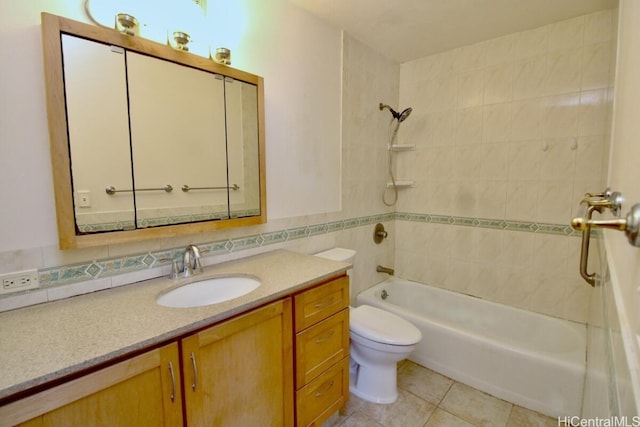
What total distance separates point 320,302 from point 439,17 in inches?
79.7

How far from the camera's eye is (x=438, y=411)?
177 cm

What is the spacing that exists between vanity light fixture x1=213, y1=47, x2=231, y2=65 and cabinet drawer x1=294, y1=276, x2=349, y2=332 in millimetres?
1214

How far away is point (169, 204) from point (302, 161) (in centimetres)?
92

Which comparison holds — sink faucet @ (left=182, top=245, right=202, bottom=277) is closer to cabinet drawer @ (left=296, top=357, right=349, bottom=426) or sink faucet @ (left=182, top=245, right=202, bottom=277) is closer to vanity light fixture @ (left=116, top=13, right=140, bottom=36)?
cabinet drawer @ (left=296, top=357, right=349, bottom=426)

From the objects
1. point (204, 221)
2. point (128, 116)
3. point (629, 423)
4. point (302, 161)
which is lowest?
point (629, 423)

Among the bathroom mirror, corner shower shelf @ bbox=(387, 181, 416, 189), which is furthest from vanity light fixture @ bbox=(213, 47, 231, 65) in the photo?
corner shower shelf @ bbox=(387, 181, 416, 189)

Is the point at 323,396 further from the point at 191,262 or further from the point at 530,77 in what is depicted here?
the point at 530,77

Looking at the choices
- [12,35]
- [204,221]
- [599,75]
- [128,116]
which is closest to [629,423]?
[204,221]

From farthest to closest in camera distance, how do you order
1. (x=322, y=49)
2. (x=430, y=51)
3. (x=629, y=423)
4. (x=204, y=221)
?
(x=430, y=51), (x=322, y=49), (x=204, y=221), (x=629, y=423)

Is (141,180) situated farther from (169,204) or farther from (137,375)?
(137,375)

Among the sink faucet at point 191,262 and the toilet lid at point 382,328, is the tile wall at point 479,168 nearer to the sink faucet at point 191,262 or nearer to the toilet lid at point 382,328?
the sink faucet at point 191,262

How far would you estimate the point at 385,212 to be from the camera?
9.33 feet

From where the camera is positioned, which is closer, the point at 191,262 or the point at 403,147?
the point at 191,262

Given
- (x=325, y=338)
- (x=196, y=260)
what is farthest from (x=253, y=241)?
(x=325, y=338)
